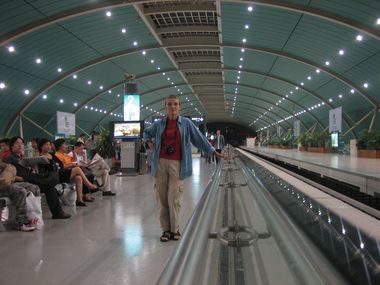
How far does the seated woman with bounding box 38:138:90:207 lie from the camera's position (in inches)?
263

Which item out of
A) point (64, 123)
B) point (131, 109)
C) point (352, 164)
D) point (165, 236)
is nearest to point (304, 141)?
point (131, 109)

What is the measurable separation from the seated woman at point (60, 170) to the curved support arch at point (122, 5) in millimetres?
14768

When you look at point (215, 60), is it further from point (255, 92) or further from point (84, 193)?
point (84, 193)

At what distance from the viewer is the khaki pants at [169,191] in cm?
470

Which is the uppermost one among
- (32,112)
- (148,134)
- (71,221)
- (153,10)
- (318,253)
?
(153,10)

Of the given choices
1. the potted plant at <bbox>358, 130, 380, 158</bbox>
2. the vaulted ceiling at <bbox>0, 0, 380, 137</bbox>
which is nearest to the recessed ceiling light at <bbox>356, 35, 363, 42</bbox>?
the vaulted ceiling at <bbox>0, 0, 380, 137</bbox>

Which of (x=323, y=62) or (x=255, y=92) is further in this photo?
(x=255, y=92)

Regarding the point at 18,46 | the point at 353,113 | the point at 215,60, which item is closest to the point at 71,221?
the point at 18,46

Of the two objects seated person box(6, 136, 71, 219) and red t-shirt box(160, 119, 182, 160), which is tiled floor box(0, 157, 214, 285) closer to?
seated person box(6, 136, 71, 219)

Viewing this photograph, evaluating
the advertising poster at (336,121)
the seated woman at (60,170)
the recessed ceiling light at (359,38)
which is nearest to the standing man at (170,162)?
the seated woman at (60,170)

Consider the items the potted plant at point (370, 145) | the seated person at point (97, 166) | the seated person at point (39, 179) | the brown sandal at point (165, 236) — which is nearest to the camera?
the brown sandal at point (165, 236)

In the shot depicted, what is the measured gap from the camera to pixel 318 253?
8.64 feet

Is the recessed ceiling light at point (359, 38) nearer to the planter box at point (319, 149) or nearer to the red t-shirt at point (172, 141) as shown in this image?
the planter box at point (319, 149)

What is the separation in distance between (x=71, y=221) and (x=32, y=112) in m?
31.6
